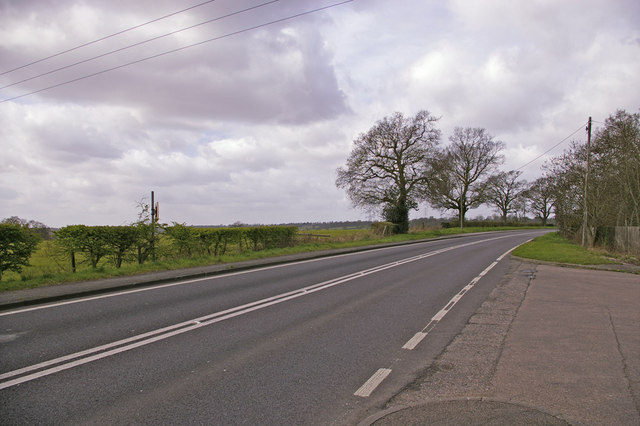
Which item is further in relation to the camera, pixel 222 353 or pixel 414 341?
pixel 414 341

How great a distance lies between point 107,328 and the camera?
638 centimetres

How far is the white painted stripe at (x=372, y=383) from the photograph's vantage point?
412cm

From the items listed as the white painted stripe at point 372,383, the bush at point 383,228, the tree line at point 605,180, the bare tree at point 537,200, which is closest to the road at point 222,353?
the white painted stripe at point 372,383

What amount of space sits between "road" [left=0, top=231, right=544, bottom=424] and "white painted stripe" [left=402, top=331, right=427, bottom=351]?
42mm

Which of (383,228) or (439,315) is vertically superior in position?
(383,228)

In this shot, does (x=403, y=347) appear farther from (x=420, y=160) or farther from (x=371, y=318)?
(x=420, y=160)

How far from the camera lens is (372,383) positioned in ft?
14.3

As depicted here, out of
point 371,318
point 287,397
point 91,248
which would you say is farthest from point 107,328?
point 91,248

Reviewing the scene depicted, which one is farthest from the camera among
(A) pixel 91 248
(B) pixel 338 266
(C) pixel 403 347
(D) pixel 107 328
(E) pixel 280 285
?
(B) pixel 338 266

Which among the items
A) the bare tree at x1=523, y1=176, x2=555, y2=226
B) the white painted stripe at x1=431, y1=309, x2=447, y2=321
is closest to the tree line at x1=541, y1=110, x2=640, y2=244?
the white painted stripe at x1=431, y1=309, x2=447, y2=321

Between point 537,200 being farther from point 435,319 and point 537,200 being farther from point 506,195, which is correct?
point 435,319

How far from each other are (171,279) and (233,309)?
4231 mm

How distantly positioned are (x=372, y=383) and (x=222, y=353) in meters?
2.00

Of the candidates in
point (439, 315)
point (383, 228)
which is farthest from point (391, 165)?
point (439, 315)
